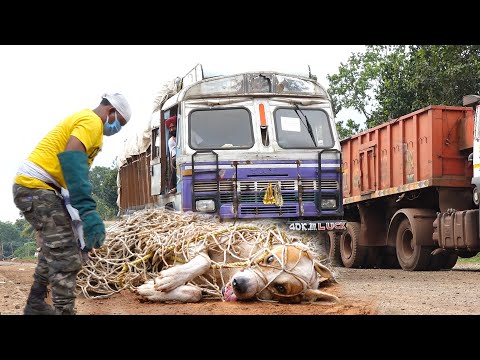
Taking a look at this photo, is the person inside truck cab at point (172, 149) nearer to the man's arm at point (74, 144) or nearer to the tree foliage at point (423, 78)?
the man's arm at point (74, 144)

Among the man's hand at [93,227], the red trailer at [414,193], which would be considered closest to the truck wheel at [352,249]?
the red trailer at [414,193]

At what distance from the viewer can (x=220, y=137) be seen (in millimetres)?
11867

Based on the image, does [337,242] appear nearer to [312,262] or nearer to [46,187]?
[312,262]

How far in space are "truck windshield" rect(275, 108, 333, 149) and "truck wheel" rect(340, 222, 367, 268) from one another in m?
7.32

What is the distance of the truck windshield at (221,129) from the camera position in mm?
11758

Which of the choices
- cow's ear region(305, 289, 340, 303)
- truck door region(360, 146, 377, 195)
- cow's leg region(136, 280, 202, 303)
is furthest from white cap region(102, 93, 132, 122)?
truck door region(360, 146, 377, 195)

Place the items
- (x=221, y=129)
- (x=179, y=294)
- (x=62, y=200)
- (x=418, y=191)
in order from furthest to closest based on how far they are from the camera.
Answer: (x=418, y=191) < (x=221, y=129) < (x=179, y=294) < (x=62, y=200)

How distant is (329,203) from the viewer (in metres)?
11.9

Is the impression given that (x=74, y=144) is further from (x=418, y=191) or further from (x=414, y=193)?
(x=414, y=193)

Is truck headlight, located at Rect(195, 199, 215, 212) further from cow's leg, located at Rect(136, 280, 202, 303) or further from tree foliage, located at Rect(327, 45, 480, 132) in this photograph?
tree foliage, located at Rect(327, 45, 480, 132)

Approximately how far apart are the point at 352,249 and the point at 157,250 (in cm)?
1105

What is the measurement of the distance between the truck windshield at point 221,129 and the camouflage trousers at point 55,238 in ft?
18.5

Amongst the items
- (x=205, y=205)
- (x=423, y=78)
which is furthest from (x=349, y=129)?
(x=205, y=205)

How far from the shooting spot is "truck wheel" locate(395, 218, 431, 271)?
16.5 metres
